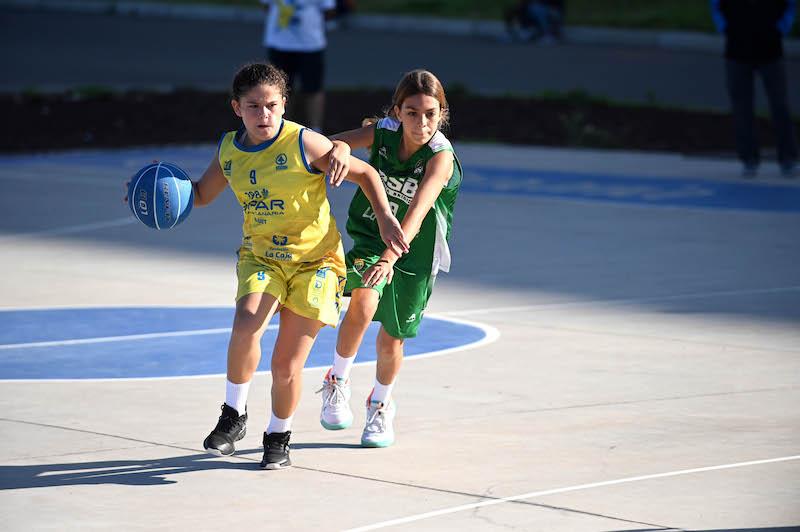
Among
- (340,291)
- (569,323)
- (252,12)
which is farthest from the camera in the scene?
(252,12)

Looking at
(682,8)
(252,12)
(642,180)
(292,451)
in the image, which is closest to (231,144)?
(292,451)

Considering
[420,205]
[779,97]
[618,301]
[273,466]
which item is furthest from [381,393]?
[779,97]

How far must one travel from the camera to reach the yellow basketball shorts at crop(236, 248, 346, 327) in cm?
644

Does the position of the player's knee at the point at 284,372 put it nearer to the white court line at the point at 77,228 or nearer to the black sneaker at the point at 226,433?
the black sneaker at the point at 226,433

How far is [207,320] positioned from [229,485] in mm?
3629

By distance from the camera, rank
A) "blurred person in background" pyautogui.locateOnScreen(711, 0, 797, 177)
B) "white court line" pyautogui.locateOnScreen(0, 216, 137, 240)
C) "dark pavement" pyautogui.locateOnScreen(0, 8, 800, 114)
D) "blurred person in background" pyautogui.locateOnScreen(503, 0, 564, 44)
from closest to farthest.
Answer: "white court line" pyautogui.locateOnScreen(0, 216, 137, 240)
"blurred person in background" pyautogui.locateOnScreen(711, 0, 797, 177)
"dark pavement" pyautogui.locateOnScreen(0, 8, 800, 114)
"blurred person in background" pyautogui.locateOnScreen(503, 0, 564, 44)

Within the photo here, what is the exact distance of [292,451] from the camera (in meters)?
6.70

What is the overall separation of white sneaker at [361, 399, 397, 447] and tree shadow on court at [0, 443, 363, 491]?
0.46 meters

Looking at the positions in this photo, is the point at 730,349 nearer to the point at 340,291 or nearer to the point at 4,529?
the point at 340,291

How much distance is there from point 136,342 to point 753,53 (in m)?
9.17

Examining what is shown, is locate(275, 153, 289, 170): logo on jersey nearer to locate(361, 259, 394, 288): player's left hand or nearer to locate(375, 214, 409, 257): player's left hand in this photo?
locate(375, 214, 409, 257): player's left hand

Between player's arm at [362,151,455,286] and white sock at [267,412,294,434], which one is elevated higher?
player's arm at [362,151,455,286]

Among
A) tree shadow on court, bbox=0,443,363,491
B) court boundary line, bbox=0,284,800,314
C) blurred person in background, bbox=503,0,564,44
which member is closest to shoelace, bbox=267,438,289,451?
tree shadow on court, bbox=0,443,363,491

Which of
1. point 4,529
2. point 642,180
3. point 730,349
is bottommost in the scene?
point 4,529
